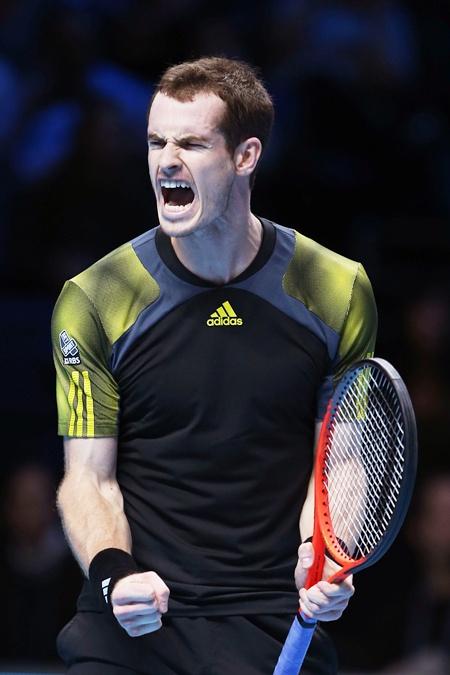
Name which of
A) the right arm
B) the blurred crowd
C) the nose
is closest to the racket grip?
the right arm

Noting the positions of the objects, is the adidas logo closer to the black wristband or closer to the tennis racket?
the tennis racket

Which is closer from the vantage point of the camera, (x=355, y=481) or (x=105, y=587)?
(x=105, y=587)

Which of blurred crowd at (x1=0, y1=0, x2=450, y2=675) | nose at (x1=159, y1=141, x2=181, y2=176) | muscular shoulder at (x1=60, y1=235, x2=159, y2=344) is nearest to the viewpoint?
nose at (x1=159, y1=141, x2=181, y2=176)

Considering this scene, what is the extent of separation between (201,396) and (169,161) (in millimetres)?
471

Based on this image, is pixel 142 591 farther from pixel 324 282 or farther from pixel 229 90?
pixel 229 90

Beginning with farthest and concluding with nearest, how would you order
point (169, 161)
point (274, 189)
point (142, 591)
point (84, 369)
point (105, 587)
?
point (274, 189) < point (84, 369) < point (169, 161) < point (105, 587) < point (142, 591)

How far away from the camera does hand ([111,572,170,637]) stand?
9.07 ft

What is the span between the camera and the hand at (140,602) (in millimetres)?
2766

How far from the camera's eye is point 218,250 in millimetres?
3123

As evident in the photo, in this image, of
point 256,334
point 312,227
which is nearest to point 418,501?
point 312,227

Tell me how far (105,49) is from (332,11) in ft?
3.01

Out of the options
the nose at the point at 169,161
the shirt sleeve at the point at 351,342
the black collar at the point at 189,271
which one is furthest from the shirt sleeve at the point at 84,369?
the shirt sleeve at the point at 351,342

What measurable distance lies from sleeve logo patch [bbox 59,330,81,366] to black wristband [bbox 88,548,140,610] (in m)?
0.40

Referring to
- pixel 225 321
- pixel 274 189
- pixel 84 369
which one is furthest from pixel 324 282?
pixel 274 189
